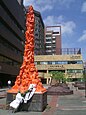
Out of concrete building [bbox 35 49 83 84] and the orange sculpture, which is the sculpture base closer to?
the orange sculpture

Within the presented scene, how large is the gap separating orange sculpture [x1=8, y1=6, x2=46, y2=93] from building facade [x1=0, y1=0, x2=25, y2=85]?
4136cm

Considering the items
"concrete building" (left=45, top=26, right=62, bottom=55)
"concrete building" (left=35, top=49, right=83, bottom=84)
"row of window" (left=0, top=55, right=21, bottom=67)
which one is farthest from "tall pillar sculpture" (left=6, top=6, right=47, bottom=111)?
"concrete building" (left=45, top=26, right=62, bottom=55)

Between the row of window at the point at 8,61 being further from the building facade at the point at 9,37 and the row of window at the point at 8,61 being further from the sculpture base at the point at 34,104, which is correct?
the sculpture base at the point at 34,104

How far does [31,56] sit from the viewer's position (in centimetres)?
1617

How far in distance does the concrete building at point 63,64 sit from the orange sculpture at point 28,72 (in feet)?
314

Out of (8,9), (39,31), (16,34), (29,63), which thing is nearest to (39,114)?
(29,63)

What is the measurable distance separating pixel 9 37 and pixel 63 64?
5339 centimetres

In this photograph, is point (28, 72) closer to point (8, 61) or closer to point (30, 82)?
point (30, 82)

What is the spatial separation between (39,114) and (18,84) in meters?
2.94

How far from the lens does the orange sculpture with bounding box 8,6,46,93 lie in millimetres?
15289

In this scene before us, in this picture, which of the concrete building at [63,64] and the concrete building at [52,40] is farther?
the concrete building at [52,40]

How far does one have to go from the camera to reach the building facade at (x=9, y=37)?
2330 inches

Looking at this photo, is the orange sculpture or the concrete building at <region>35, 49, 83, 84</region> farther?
the concrete building at <region>35, 49, 83, 84</region>

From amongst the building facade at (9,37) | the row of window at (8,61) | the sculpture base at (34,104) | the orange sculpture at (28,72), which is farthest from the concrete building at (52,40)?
the sculpture base at (34,104)
